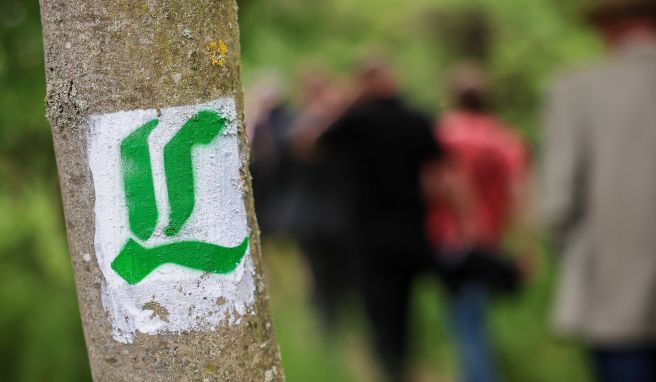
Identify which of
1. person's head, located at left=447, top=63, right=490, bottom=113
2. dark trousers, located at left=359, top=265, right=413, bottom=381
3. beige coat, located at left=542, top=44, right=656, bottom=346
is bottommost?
dark trousers, located at left=359, top=265, right=413, bottom=381

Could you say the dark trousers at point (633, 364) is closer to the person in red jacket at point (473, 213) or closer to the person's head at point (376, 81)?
the person in red jacket at point (473, 213)

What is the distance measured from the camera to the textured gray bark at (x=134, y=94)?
1443 mm

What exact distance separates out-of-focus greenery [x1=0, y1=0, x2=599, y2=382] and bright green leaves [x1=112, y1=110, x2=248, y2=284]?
80.3 inches

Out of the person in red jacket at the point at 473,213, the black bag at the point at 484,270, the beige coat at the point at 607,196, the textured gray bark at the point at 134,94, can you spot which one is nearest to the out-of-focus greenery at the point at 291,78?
the person in red jacket at the point at 473,213

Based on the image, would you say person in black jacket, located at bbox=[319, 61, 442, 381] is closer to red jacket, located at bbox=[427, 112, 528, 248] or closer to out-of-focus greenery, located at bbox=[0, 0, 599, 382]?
red jacket, located at bbox=[427, 112, 528, 248]

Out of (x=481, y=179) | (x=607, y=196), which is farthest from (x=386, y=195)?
(x=607, y=196)

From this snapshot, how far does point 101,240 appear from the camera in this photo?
4.97ft

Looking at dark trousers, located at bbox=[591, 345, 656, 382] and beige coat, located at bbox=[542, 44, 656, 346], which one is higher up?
beige coat, located at bbox=[542, 44, 656, 346]

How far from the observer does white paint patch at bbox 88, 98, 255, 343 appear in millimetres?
1487

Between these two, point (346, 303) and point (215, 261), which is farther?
point (346, 303)

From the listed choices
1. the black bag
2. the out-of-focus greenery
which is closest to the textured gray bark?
the out-of-focus greenery

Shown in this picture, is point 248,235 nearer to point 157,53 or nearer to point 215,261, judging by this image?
point 215,261

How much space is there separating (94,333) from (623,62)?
3.01 m

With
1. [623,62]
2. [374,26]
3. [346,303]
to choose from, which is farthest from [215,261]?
[374,26]
